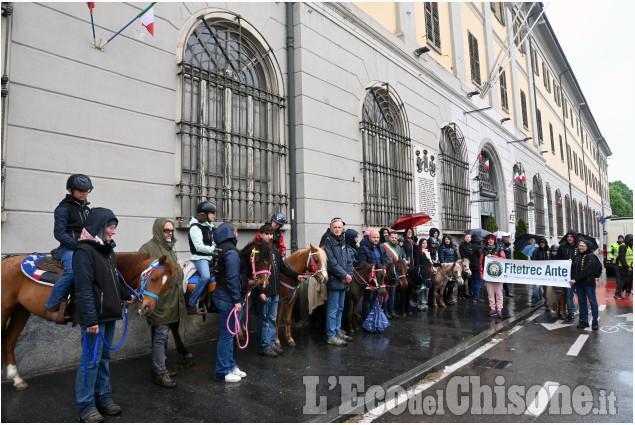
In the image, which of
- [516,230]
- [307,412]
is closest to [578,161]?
[516,230]

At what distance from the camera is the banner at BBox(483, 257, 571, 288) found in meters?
8.72

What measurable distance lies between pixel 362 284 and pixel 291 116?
4164 millimetres

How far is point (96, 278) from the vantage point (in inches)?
149

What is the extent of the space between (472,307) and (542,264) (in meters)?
2.14

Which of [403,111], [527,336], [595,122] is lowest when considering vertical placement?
[527,336]

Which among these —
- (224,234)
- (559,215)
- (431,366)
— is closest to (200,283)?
(224,234)

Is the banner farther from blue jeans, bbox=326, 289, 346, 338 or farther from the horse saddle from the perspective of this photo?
the horse saddle

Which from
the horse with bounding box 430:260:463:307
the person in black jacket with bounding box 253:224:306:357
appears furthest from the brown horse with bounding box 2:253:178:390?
the horse with bounding box 430:260:463:307

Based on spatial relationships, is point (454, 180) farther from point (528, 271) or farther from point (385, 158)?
point (528, 271)

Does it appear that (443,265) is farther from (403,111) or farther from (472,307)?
(403,111)

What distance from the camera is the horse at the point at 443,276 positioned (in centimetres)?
995

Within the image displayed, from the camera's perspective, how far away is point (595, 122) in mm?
51062

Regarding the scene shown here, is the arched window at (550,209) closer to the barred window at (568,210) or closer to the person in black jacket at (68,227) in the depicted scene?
the barred window at (568,210)

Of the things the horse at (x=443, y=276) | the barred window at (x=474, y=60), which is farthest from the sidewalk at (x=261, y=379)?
the barred window at (x=474, y=60)
